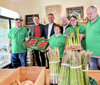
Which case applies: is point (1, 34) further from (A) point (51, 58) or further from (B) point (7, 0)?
(A) point (51, 58)

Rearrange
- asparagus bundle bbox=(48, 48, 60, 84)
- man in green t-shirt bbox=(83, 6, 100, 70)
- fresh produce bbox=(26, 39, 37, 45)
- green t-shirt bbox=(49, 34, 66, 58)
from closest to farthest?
asparagus bundle bbox=(48, 48, 60, 84) < man in green t-shirt bbox=(83, 6, 100, 70) < green t-shirt bbox=(49, 34, 66, 58) < fresh produce bbox=(26, 39, 37, 45)

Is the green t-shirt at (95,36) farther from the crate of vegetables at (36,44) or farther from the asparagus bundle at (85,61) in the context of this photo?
the asparagus bundle at (85,61)

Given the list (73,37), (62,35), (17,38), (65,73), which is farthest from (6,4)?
(65,73)

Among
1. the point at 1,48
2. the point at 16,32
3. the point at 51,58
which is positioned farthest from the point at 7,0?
the point at 51,58

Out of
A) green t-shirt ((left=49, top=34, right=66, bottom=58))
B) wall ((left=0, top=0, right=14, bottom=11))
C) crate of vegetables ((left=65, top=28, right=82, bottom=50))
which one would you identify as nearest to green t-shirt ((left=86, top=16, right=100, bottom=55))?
crate of vegetables ((left=65, top=28, right=82, bottom=50))

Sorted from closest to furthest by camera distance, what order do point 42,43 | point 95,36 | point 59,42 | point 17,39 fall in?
point 95,36, point 59,42, point 42,43, point 17,39

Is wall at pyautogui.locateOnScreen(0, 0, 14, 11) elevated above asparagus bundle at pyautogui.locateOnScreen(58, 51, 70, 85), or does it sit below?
above

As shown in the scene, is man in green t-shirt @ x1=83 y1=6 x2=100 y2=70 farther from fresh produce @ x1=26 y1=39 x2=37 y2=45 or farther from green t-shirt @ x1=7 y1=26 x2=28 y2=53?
green t-shirt @ x1=7 y1=26 x2=28 y2=53

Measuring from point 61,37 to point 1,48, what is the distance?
253 centimetres

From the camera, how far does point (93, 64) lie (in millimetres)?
1839

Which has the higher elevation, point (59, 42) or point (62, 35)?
point (62, 35)

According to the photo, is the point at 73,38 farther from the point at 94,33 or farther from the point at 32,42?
the point at 32,42

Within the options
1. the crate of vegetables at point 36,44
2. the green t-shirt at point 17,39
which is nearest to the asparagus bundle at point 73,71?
the crate of vegetables at point 36,44

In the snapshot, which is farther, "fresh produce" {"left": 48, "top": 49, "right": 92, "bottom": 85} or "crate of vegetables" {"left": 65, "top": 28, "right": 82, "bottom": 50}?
"crate of vegetables" {"left": 65, "top": 28, "right": 82, "bottom": 50}
